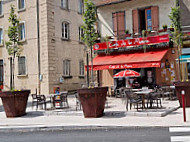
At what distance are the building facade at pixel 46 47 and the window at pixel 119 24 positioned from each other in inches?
228

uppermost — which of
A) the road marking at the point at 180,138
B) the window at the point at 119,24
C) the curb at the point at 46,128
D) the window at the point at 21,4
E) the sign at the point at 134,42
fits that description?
the window at the point at 21,4

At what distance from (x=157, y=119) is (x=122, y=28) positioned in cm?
1044

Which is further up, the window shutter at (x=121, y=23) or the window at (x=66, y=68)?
the window shutter at (x=121, y=23)

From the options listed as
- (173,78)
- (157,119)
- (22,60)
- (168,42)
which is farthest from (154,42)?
(22,60)

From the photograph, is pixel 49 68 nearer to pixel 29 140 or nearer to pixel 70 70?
pixel 70 70

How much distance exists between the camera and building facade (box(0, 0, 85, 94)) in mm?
20891

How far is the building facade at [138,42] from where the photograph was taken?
15703mm

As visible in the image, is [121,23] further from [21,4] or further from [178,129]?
[178,129]

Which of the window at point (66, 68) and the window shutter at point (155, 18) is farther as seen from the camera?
the window at point (66, 68)

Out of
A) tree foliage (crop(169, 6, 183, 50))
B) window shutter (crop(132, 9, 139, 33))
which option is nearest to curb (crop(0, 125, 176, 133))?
tree foliage (crop(169, 6, 183, 50))

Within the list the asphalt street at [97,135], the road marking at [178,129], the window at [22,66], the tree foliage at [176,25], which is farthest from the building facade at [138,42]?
the asphalt street at [97,135]

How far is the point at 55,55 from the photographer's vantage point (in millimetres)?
21406

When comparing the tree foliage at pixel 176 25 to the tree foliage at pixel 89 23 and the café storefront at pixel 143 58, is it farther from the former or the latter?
the tree foliage at pixel 89 23

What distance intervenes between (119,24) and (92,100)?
10053 mm
